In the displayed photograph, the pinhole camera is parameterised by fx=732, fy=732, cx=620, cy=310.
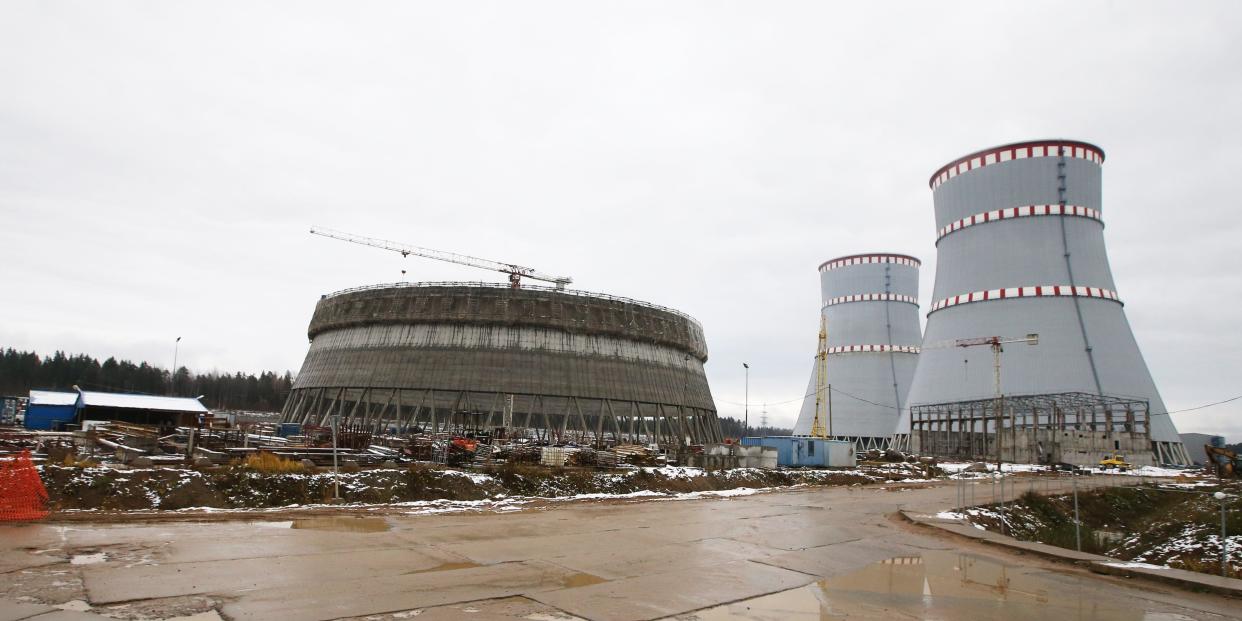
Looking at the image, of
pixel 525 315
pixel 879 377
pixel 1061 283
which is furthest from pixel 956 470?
pixel 525 315

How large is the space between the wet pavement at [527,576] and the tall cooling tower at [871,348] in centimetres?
6978

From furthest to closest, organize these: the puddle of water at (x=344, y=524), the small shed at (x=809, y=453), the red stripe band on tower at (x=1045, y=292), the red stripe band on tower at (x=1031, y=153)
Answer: the red stripe band on tower at (x=1031, y=153), the red stripe band on tower at (x=1045, y=292), the small shed at (x=809, y=453), the puddle of water at (x=344, y=524)

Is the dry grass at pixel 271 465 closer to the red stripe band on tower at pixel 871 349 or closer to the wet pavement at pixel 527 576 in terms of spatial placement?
the wet pavement at pixel 527 576

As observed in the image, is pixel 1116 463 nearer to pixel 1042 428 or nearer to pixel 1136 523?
pixel 1042 428

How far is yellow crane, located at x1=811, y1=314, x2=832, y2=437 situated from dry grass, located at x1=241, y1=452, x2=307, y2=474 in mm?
59323

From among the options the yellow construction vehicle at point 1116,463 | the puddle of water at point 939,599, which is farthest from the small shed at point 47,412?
the yellow construction vehicle at point 1116,463

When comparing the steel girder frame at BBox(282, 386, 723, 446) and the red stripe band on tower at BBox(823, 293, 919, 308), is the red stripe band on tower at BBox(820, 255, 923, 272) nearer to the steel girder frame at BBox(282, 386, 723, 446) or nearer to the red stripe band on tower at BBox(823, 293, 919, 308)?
the red stripe band on tower at BBox(823, 293, 919, 308)

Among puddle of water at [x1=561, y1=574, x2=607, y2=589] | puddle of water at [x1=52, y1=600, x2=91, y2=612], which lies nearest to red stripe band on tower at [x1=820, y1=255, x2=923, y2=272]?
puddle of water at [x1=561, y1=574, x2=607, y2=589]

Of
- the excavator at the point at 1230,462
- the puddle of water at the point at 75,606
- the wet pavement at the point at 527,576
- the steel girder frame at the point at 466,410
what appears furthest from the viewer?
the steel girder frame at the point at 466,410

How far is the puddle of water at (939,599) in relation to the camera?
9391mm

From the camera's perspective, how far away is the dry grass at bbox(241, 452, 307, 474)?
2427 cm

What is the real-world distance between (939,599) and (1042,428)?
61.8 metres

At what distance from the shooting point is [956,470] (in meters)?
55.8

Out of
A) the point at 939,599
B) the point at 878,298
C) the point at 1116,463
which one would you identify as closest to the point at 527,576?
the point at 939,599
